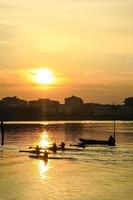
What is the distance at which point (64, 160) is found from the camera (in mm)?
73625

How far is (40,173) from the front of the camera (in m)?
60.8

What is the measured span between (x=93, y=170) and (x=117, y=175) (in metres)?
5.41

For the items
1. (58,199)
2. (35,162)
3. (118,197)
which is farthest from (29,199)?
(35,162)

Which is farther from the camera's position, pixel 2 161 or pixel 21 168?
pixel 2 161

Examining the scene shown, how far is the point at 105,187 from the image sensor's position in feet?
161

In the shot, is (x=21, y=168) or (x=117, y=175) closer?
(x=117, y=175)

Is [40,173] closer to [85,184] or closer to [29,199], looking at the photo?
[85,184]

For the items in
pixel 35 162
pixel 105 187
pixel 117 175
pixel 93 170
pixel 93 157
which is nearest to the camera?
pixel 105 187

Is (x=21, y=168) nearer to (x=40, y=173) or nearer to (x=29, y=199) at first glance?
(x=40, y=173)

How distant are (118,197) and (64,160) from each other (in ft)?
98.8

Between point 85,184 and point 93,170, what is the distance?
11.4 meters

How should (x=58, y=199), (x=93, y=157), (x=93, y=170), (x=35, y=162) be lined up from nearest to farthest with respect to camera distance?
(x=58, y=199) → (x=93, y=170) → (x=35, y=162) → (x=93, y=157)

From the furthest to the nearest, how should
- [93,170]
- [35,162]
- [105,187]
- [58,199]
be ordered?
[35,162] → [93,170] → [105,187] → [58,199]

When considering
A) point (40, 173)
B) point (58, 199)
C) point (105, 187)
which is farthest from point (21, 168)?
point (58, 199)
